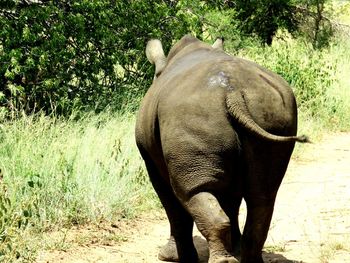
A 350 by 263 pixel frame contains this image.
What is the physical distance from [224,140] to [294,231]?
241 centimetres

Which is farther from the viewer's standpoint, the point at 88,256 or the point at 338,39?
the point at 338,39

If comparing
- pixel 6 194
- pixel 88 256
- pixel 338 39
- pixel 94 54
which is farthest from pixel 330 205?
pixel 338 39

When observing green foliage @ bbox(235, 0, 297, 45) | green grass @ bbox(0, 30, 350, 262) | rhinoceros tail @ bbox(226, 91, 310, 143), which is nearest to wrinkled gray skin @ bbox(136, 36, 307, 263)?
rhinoceros tail @ bbox(226, 91, 310, 143)

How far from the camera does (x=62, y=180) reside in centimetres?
634

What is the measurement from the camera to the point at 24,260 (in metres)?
5.07

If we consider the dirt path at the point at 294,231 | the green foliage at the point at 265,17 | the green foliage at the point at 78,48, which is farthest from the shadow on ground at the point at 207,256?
the green foliage at the point at 265,17

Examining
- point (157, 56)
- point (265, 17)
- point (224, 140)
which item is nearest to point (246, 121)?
point (224, 140)

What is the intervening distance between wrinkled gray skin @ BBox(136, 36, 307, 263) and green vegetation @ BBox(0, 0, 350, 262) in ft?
5.14

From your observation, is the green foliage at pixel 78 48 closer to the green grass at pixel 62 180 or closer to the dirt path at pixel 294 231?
the green grass at pixel 62 180

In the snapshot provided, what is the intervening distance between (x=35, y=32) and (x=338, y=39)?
422 inches

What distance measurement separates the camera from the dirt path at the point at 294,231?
17.7 ft

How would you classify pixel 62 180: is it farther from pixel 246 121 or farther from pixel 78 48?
pixel 78 48

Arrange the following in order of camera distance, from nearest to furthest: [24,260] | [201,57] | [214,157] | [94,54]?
[214,157] < [201,57] < [24,260] < [94,54]

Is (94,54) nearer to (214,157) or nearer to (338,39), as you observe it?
(214,157)
